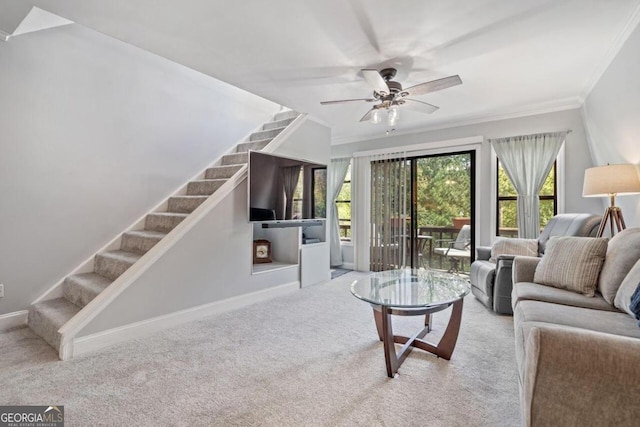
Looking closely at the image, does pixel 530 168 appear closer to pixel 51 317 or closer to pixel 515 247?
pixel 515 247

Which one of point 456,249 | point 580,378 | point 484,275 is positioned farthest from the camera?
point 456,249

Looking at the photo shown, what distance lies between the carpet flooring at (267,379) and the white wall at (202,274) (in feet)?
0.83

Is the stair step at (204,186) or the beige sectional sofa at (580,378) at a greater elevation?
the stair step at (204,186)

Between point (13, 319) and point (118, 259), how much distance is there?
3.07 feet

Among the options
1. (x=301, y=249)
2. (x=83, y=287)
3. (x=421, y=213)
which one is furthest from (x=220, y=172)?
(x=421, y=213)

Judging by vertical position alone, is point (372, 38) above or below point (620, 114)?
above

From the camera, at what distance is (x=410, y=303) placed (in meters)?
2.02

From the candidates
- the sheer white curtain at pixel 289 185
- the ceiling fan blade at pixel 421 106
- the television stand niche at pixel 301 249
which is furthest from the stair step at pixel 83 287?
the ceiling fan blade at pixel 421 106

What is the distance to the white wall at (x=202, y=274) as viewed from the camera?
254 centimetres

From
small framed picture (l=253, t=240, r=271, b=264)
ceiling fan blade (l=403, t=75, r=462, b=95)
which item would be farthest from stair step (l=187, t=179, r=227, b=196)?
ceiling fan blade (l=403, t=75, r=462, b=95)

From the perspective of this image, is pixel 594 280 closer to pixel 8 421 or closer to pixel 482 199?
pixel 482 199

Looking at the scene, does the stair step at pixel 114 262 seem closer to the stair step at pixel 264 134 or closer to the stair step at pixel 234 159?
the stair step at pixel 234 159

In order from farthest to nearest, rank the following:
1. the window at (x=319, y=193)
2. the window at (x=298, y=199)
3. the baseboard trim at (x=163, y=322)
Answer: the window at (x=319, y=193), the window at (x=298, y=199), the baseboard trim at (x=163, y=322)

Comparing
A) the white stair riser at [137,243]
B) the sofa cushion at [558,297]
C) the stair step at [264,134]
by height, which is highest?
the stair step at [264,134]
